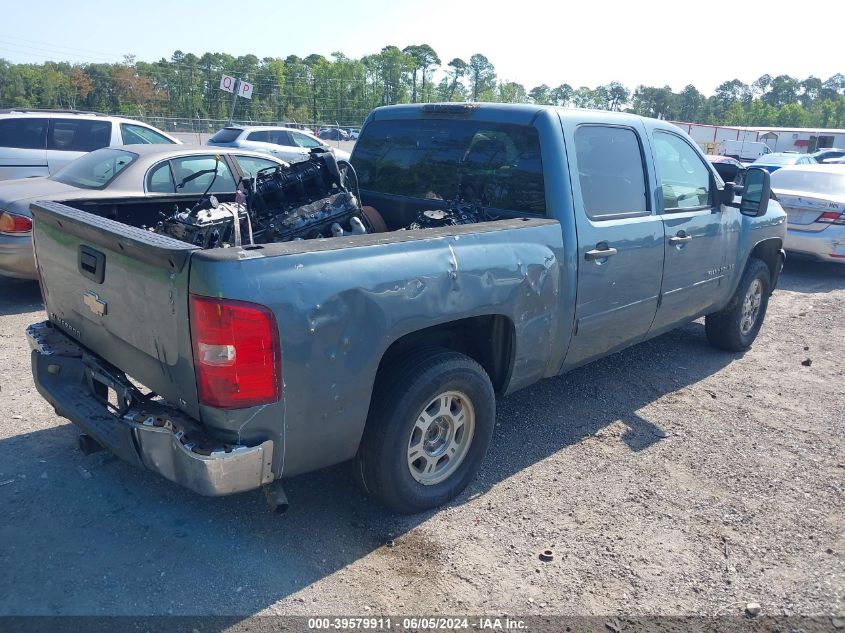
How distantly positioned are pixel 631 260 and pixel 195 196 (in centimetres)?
289

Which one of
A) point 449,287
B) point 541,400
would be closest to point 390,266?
point 449,287

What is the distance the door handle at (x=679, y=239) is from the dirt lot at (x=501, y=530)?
4.05 ft

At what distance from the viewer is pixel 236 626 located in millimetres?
2564

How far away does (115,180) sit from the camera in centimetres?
667

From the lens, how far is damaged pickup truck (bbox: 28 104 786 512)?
2518 mm

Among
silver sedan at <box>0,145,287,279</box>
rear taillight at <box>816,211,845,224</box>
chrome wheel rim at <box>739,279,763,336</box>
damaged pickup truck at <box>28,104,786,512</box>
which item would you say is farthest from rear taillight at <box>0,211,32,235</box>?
rear taillight at <box>816,211,845,224</box>

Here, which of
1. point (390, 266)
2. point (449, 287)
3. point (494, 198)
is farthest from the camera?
point (494, 198)

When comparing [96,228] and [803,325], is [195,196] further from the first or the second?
[803,325]

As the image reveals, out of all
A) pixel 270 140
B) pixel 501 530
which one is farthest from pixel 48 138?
pixel 501 530

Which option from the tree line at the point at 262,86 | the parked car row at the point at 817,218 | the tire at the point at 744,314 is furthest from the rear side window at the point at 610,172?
the tree line at the point at 262,86

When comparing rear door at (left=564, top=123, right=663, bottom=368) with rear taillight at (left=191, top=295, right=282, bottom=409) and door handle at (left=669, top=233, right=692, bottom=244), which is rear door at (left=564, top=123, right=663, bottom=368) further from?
rear taillight at (left=191, top=295, right=282, bottom=409)

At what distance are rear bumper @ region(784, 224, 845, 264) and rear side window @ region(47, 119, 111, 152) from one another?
33.4 ft

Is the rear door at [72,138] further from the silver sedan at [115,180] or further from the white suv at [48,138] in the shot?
the silver sedan at [115,180]

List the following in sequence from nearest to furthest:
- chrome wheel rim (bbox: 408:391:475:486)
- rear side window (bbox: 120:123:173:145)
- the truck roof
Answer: chrome wheel rim (bbox: 408:391:475:486), the truck roof, rear side window (bbox: 120:123:173:145)
